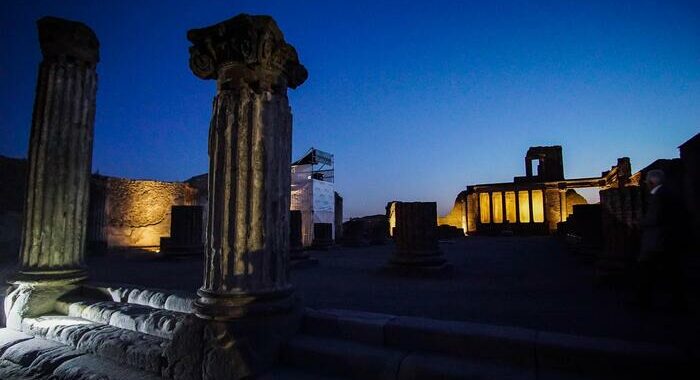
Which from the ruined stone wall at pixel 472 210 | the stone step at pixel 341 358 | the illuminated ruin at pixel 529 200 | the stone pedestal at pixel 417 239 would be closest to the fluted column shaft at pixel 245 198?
the stone step at pixel 341 358

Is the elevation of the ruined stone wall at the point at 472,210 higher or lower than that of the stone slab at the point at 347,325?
higher

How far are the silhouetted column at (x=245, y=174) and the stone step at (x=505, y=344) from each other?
601mm

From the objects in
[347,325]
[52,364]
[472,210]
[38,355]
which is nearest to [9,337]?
[38,355]

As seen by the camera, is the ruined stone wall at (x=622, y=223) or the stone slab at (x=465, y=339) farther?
the ruined stone wall at (x=622, y=223)

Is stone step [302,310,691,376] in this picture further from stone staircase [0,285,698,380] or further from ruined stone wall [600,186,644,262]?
ruined stone wall [600,186,644,262]

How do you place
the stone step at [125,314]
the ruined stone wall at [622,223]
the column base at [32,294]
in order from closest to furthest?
the stone step at [125,314]
the column base at [32,294]
the ruined stone wall at [622,223]

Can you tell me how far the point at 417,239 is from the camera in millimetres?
6473

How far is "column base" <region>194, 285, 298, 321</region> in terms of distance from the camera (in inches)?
102

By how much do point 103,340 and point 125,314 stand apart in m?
0.38

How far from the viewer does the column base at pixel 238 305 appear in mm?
2592

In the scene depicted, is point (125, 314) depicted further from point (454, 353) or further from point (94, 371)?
point (454, 353)

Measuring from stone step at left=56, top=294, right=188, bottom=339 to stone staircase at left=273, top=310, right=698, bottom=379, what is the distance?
1192mm

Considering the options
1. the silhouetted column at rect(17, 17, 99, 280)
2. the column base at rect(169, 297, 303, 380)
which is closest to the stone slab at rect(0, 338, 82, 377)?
the silhouetted column at rect(17, 17, 99, 280)

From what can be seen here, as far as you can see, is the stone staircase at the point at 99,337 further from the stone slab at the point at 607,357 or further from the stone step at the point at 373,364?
the stone slab at the point at 607,357
